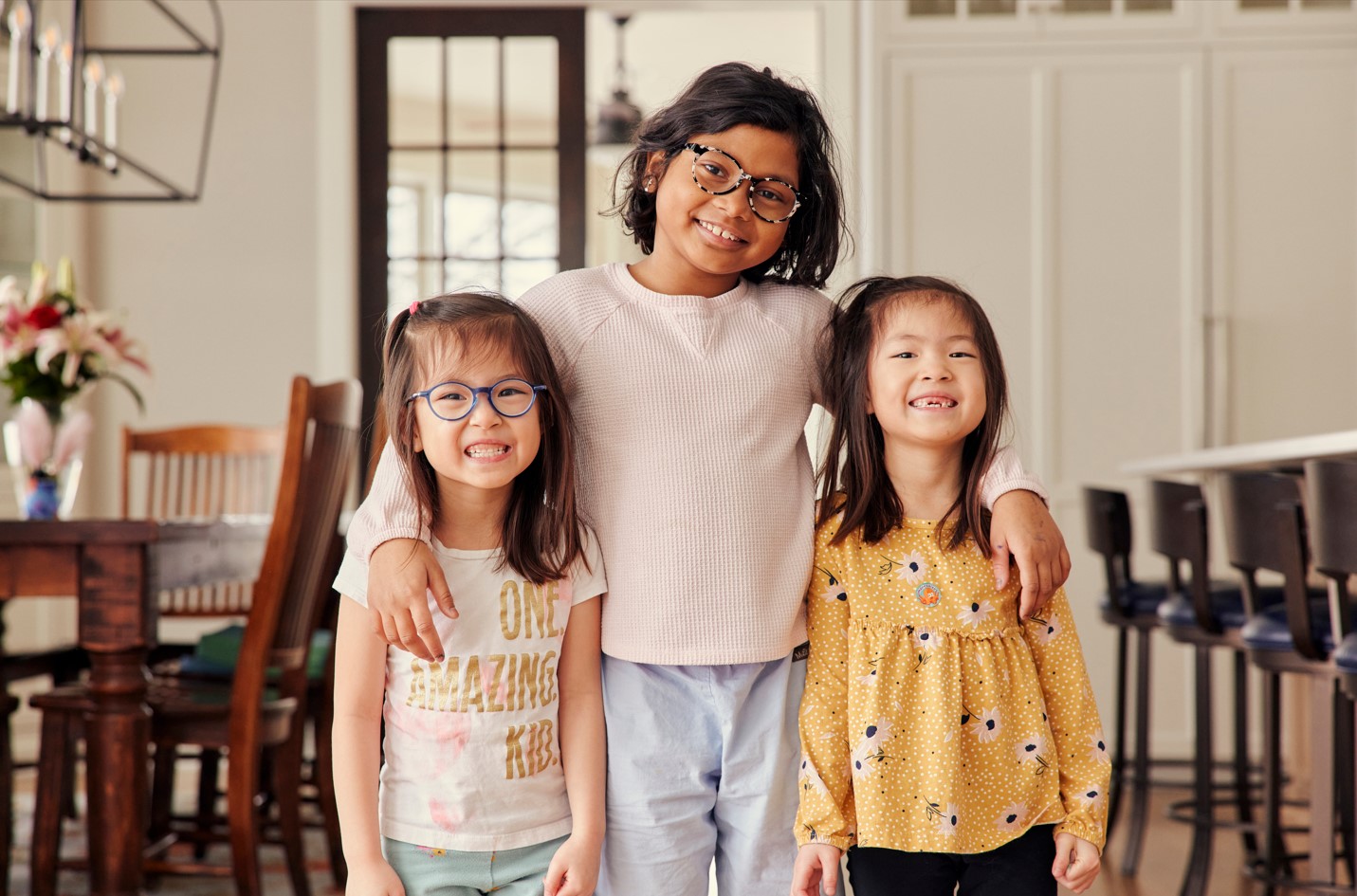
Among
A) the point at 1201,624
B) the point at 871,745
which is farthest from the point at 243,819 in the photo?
the point at 1201,624

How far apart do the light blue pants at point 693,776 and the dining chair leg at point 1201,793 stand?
1.54 m

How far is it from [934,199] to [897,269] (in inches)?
10.0

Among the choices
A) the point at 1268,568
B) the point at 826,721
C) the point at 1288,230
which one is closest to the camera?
the point at 826,721

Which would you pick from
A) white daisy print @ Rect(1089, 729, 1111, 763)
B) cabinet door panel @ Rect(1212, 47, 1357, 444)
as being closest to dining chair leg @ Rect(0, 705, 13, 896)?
white daisy print @ Rect(1089, 729, 1111, 763)

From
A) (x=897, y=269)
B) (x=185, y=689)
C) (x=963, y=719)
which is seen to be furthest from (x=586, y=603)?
(x=897, y=269)

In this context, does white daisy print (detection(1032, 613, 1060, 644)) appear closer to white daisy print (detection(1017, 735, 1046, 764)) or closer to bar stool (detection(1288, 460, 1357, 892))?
white daisy print (detection(1017, 735, 1046, 764))

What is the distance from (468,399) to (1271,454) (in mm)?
1735

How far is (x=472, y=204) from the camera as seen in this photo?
A: 4469 mm

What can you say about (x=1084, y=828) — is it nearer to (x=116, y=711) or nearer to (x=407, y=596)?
(x=407, y=596)

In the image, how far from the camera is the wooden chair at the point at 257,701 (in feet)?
7.60

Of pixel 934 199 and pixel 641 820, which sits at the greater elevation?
pixel 934 199

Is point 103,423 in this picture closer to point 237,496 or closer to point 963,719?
point 237,496

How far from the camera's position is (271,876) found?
9.21 ft

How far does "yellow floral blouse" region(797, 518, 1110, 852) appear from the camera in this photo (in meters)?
1.20
